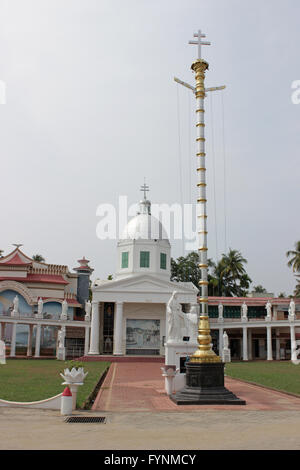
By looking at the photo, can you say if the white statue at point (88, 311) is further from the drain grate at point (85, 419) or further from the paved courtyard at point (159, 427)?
the drain grate at point (85, 419)

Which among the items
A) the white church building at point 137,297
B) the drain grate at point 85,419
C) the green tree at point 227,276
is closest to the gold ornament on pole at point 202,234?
the drain grate at point 85,419

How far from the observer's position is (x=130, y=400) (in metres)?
13.8

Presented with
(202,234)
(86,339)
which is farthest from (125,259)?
(202,234)

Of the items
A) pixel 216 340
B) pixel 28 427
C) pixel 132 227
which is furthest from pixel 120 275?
pixel 28 427

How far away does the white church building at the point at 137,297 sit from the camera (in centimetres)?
3912

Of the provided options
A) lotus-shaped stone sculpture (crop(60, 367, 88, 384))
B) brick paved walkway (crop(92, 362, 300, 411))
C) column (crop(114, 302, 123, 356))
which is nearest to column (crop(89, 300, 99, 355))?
column (crop(114, 302, 123, 356))

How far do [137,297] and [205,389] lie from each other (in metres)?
26.5

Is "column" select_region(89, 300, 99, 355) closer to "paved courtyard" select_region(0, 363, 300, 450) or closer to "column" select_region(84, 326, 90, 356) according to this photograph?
"column" select_region(84, 326, 90, 356)

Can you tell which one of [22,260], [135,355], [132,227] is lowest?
[135,355]

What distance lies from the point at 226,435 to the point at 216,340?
38139 millimetres

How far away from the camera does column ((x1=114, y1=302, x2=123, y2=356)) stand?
1489 inches

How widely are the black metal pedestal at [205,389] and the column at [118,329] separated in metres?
24.9
